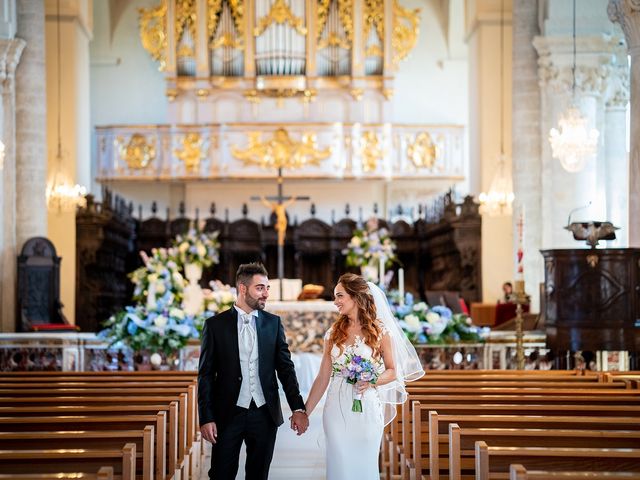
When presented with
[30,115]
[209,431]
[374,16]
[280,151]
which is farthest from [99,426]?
[374,16]

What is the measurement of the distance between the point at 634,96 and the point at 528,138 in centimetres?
605

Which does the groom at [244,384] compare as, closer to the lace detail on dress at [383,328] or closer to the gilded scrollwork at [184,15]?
the lace detail on dress at [383,328]

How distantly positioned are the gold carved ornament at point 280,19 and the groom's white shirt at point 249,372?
18.2m

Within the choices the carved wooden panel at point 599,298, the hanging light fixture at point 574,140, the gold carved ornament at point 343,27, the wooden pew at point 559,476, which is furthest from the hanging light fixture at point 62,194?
the wooden pew at point 559,476

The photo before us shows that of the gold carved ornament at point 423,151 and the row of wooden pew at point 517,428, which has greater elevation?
the gold carved ornament at point 423,151

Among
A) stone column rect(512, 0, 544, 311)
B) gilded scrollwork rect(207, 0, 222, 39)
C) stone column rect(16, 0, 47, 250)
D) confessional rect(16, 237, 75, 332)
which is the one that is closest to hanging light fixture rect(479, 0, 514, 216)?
stone column rect(512, 0, 544, 311)

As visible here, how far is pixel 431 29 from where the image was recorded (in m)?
26.1

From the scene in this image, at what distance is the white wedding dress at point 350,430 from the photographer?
6207 millimetres

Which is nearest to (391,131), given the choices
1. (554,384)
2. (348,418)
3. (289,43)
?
(289,43)

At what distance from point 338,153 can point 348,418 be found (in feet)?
Result: 57.5

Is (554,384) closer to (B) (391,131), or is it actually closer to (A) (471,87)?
(A) (471,87)

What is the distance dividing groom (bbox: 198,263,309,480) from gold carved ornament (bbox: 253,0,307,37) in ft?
59.7

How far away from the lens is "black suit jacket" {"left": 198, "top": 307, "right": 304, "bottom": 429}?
19.2ft

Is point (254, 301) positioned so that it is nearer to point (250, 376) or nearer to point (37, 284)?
point (250, 376)
